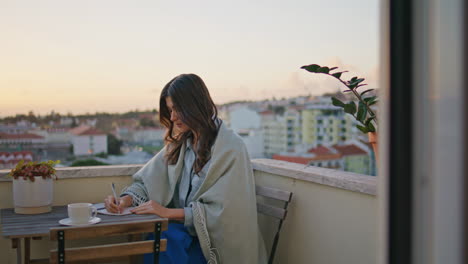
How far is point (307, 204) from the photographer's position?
240 cm

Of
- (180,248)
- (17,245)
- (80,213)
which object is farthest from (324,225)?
(17,245)

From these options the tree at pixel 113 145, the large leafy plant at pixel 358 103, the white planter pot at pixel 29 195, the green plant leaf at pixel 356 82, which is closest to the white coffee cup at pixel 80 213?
the white planter pot at pixel 29 195

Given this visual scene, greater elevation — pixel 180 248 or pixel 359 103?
pixel 359 103

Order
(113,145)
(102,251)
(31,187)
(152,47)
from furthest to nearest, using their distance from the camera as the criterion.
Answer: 1. (152,47)
2. (113,145)
3. (31,187)
4. (102,251)

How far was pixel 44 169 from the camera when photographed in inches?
90.2

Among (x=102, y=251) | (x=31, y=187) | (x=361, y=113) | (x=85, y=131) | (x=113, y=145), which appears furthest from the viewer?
(x=85, y=131)

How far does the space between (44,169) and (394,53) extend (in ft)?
6.62

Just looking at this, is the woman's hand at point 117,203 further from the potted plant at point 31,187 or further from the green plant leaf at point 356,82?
the green plant leaf at point 356,82

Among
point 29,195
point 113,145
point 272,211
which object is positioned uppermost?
point 29,195

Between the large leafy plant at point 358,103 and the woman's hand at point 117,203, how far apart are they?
1.02 m

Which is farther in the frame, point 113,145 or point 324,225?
point 113,145

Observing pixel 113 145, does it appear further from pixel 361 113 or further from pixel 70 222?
pixel 361 113

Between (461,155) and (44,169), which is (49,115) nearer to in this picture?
(44,169)

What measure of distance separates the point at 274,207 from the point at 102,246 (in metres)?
0.99
